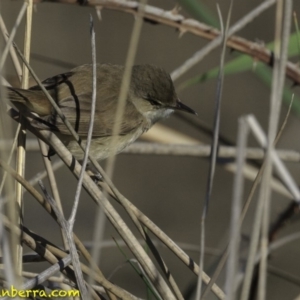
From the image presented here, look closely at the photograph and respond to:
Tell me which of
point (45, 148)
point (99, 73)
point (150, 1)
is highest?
point (150, 1)

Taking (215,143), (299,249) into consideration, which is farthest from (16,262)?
(299,249)

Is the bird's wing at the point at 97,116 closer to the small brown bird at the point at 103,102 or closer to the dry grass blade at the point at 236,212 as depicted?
the small brown bird at the point at 103,102

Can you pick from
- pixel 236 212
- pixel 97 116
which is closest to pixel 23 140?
pixel 236 212

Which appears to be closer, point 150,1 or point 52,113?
point 52,113

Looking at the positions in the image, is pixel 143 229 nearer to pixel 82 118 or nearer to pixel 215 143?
pixel 215 143

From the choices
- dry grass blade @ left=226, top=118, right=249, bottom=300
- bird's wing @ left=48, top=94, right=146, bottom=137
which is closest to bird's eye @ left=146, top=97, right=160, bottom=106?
bird's wing @ left=48, top=94, right=146, bottom=137

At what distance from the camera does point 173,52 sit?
898 cm

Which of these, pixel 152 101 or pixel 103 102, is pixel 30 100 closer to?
pixel 103 102

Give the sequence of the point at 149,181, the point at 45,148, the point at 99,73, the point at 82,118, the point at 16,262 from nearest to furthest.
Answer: the point at 16,262 → the point at 45,148 → the point at 82,118 → the point at 99,73 → the point at 149,181

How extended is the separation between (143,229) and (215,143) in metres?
0.46

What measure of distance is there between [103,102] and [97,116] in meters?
0.09

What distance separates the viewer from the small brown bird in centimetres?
348

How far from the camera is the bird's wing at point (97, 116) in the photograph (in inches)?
A: 146

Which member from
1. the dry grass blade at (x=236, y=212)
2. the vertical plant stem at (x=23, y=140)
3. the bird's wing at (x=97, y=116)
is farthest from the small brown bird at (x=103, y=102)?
the dry grass blade at (x=236, y=212)
